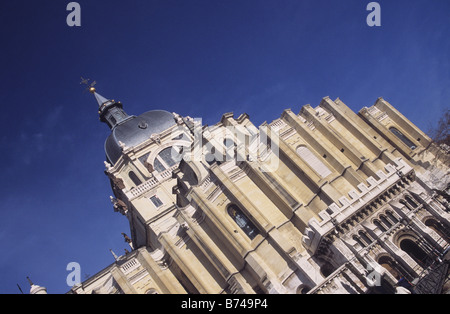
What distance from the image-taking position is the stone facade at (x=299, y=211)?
2295 cm

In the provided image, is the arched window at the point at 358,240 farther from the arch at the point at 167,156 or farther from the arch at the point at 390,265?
the arch at the point at 167,156

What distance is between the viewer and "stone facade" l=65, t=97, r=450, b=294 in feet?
75.3

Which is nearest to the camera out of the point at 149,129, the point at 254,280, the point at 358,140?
the point at 254,280

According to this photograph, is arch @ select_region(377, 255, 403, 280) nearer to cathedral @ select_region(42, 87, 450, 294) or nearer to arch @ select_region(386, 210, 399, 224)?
cathedral @ select_region(42, 87, 450, 294)

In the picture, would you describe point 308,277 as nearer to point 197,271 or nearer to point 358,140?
point 197,271

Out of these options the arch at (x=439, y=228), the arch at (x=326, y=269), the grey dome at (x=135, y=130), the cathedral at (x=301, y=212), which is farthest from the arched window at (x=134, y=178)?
the arch at (x=439, y=228)

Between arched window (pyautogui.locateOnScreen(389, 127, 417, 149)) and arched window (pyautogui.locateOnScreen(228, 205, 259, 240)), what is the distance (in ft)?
61.8

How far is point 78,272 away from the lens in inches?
1141

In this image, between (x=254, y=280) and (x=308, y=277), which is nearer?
(x=308, y=277)

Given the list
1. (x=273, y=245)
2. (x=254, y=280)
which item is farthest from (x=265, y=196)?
(x=254, y=280)

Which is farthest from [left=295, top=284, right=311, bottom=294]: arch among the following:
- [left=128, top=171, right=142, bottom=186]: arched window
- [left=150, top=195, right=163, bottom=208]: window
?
[left=128, top=171, right=142, bottom=186]: arched window
